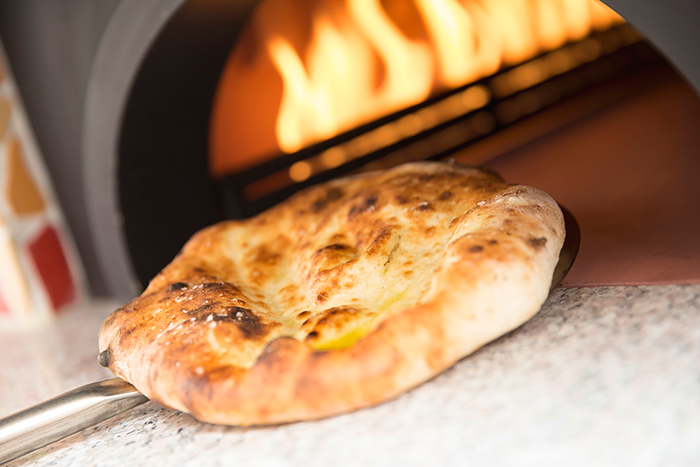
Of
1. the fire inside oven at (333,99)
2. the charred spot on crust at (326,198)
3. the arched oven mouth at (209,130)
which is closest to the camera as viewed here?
the charred spot on crust at (326,198)

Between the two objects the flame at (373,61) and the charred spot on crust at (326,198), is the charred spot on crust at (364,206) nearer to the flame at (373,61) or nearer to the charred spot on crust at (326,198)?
the charred spot on crust at (326,198)

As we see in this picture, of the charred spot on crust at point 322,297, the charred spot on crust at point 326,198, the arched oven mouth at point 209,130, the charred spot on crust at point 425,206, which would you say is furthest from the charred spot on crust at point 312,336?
the arched oven mouth at point 209,130

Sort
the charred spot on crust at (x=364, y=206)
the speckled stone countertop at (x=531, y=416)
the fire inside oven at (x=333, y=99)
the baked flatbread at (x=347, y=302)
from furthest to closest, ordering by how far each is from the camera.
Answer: the fire inside oven at (x=333, y=99)
the charred spot on crust at (x=364, y=206)
the baked flatbread at (x=347, y=302)
the speckled stone countertop at (x=531, y=416)

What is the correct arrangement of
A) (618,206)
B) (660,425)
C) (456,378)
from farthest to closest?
(618,206), (456,378), (660,425)

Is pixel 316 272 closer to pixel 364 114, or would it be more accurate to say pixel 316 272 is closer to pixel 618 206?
pixel 618 206

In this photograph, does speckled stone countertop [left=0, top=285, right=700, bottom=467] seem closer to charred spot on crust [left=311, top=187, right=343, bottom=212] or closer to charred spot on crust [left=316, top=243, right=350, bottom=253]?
charred spot on crust [left=316, top=243, right=350, bottom=253]

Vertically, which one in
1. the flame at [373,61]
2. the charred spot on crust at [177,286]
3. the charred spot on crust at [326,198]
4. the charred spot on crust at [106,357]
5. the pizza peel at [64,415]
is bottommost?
the pizza peel at [64,415]

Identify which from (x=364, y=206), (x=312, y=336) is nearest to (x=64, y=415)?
(x=312, y=336)

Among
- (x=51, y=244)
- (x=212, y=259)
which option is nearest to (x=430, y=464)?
(x=212, y=259)

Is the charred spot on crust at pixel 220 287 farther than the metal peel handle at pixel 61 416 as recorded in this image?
Yes
